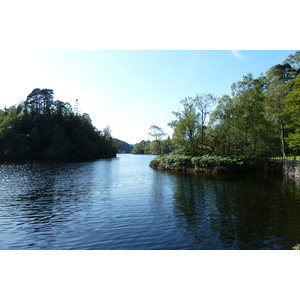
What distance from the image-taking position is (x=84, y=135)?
94.9 metres

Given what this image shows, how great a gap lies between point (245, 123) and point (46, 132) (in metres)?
75.4

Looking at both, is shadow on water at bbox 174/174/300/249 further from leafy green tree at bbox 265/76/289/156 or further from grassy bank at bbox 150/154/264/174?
leafy green tree at bbox 265/76/289/156

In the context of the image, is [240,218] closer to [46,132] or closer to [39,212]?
[39,212]

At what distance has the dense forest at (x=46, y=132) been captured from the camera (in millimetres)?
75188

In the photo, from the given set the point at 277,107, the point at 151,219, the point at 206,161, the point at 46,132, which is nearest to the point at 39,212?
the point at 151,219

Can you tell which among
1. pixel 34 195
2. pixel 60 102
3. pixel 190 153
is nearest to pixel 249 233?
pixel 34 195

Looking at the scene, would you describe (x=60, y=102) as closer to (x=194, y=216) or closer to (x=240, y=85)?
(x=240, y=85)

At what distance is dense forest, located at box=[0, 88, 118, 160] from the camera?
2960 inches

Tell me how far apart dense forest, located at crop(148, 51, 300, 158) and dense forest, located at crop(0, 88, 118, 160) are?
53.9 metres

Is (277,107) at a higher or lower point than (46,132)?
lower

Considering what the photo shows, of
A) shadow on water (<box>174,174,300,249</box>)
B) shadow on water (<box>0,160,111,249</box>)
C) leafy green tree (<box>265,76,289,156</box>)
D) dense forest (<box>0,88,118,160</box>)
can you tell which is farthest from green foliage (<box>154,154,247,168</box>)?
dense forest (<box>0,88,118,160</box>)

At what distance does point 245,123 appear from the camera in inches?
1415

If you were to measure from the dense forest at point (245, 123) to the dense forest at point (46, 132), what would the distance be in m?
53.9
